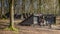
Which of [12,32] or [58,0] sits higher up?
[58,0]

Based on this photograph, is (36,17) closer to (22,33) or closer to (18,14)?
(22,33)

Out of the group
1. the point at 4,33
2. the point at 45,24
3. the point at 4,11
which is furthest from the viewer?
the point at 4,11

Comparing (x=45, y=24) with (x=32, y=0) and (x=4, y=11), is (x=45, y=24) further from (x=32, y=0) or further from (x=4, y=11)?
(x=4, y=11)

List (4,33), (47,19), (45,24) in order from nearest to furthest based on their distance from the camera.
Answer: (4,33)
(45,24)
(47,19)

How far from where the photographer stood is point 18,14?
41344 mm

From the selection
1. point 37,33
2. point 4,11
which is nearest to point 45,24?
point 37,33

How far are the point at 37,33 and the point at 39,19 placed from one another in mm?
7725

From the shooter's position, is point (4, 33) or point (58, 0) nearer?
point (4, 33)

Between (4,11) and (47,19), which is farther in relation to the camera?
(4,11)

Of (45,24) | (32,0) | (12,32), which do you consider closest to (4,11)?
(32,0)

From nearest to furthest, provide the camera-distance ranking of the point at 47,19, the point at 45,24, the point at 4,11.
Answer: the point at 45,24, the point at 47,19, the point at 4,11

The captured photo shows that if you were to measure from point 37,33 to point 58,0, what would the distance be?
8520 millimetres

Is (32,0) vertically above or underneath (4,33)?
above

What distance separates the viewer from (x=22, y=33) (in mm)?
15719
